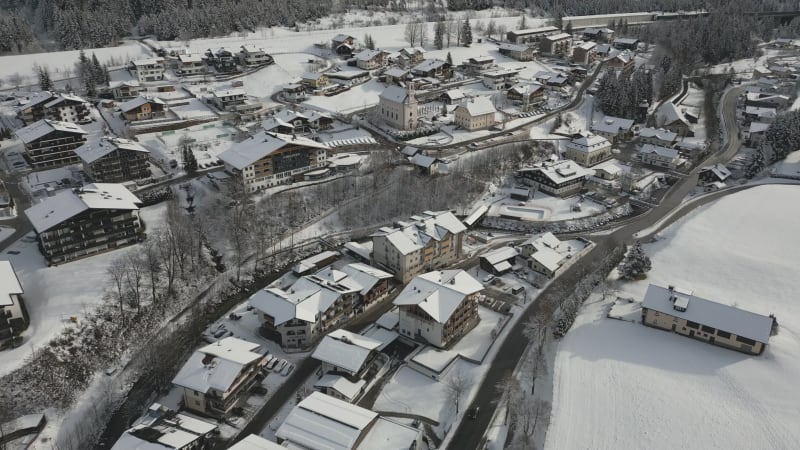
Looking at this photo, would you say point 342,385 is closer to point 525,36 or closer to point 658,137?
point 658,137

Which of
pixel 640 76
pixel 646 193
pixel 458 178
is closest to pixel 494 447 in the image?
pixel 458 178

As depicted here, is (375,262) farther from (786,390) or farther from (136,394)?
(786,390)

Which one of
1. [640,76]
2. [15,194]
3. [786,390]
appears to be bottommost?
[786,390]

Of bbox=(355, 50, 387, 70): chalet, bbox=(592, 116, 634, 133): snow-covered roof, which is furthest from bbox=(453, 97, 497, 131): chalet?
bbox=(355, 50, 387, 70): chalet

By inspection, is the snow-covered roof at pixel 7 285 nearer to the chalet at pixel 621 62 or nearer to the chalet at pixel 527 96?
the chalet at pixel 527 96

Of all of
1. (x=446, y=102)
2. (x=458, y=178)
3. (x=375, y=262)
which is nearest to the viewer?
(x=375, y=262)
